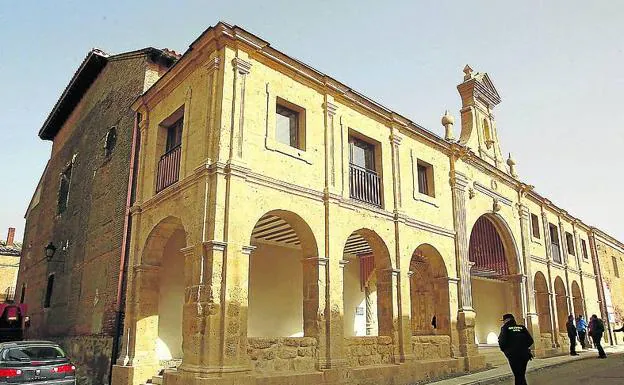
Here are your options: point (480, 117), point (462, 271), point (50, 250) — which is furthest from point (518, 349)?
point (50, 250)

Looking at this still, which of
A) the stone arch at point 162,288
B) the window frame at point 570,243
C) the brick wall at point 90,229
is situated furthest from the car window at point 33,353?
the window frame at point 570,243

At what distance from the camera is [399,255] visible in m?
11.9

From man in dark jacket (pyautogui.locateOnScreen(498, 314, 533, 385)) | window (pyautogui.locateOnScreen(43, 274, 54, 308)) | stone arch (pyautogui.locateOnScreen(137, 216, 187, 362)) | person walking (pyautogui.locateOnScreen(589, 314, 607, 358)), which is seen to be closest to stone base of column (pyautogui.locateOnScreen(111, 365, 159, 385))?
stone arch (pyautogui.locateOnScreen(137, 216, 187, 362))

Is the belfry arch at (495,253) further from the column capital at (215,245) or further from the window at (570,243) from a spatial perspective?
the column capital at (215,245)

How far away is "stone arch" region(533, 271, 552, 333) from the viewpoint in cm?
1877

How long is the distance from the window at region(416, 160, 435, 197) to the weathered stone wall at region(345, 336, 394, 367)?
180 inches

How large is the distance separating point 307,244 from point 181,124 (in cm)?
415

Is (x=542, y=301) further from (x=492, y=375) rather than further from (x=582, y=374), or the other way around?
(x=492, y=375)

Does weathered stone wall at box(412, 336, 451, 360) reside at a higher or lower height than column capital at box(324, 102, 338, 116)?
lower

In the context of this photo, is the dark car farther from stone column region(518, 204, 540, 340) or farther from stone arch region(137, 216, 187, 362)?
stone column region(518, 204, 540, 340)

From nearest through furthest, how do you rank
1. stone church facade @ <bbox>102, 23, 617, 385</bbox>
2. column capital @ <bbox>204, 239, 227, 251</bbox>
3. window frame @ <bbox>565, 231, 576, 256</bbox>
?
1. column capital @ <bbox>204, 239, 227, 251</bbox>
2. stone church facade @ <bbox>102, 23, 617, 385</bbox>
3. window frame @ <bbox>565, 231, 576, 256</bbox>

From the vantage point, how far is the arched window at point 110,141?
13848 millimetres

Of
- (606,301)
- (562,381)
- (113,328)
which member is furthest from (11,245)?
(606,301)

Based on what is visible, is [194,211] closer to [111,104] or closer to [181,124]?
[181,124]
